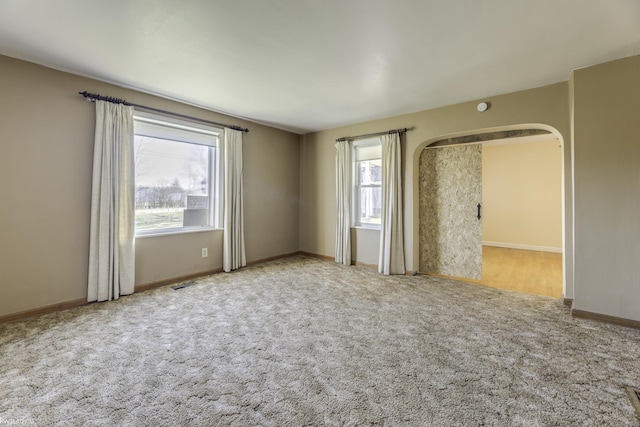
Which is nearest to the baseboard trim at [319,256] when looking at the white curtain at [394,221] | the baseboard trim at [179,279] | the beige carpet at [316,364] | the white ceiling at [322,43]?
the baseboard trim at [179,279]

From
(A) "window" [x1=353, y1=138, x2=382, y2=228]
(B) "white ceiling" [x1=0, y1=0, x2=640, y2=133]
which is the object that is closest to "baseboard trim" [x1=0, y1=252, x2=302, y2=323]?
(B) "white ceiling" [x1=0, y1=0, x2=640, y2=133]

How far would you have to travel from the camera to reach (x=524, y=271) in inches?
184

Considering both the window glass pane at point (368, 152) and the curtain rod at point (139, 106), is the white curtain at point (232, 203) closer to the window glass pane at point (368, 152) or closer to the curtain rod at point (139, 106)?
the curtain rod at point (139, 106)

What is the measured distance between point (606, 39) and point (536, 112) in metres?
1.06

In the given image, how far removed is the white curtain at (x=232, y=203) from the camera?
4465 millimetres

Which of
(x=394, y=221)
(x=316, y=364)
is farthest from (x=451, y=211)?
(x=316, y=364)

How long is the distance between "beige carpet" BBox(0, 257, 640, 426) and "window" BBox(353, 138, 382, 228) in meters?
2.06

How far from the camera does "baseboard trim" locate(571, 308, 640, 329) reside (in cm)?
264

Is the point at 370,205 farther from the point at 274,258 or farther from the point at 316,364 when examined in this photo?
the point at 316,364

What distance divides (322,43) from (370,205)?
3.17 metres

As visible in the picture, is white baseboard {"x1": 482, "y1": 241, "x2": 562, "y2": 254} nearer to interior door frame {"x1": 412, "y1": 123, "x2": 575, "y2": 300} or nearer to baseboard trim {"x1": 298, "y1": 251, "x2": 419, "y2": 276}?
interior door frame {"x1": 412, "y1": 123, "x2": 575, "y2": 300}

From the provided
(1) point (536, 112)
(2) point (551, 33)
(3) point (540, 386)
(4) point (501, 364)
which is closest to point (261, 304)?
(4) point (501, 364)

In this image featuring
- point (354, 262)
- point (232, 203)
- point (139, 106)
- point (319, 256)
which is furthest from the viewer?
point (319, 256)

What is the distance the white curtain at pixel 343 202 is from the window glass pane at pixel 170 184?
7.50ft
